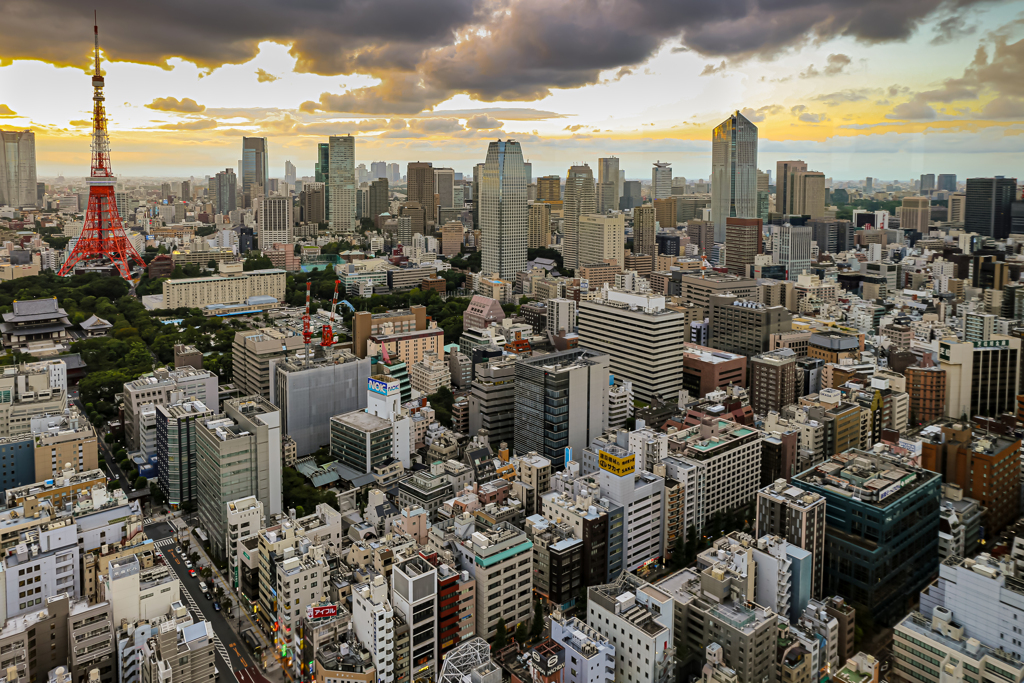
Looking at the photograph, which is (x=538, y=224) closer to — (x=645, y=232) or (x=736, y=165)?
(x=645, y=232)

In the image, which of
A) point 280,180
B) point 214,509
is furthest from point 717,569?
point 280,180

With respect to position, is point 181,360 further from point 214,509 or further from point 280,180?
point 280,180

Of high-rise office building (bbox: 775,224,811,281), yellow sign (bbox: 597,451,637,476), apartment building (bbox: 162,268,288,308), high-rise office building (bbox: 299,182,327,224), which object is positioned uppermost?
high-rise office building (bbox: 299,182,327,224)

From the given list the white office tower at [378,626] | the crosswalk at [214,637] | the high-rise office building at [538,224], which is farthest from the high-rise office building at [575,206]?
A: the white office tower at [378,626]

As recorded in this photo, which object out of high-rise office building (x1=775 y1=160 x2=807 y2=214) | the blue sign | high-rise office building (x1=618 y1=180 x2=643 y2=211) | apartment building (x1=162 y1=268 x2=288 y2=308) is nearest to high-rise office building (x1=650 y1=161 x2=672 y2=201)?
high-rise office building (x1=618 y1=180 x2=643 y2=211)

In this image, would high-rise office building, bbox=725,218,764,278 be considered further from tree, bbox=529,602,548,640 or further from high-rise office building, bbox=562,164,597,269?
tree, bbox=529,602,548,640

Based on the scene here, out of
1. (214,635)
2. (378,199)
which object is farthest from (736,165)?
(214,635)
